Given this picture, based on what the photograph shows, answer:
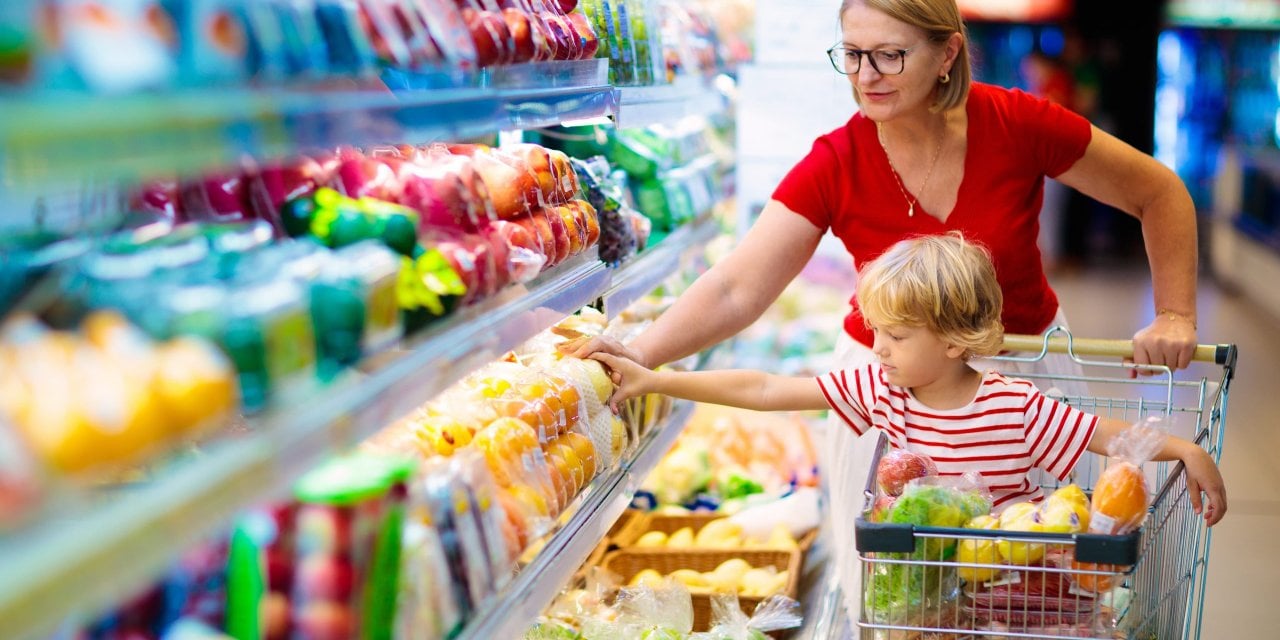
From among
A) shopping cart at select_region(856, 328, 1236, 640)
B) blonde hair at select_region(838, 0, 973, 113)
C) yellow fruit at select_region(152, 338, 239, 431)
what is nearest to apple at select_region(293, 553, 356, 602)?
yellow fruit at select_region(152, 338, 239, 431)

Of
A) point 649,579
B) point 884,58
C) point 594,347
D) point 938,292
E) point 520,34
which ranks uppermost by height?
point 520,34

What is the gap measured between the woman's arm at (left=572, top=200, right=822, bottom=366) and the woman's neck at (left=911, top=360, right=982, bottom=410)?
20.0 inches

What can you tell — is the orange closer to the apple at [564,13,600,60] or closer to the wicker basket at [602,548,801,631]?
the apple at [564,13,600,60]

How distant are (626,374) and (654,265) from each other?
0.72m

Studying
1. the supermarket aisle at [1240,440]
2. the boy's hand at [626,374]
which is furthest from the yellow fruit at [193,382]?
the supermarket aisle at [1240,440]

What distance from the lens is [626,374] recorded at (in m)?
Result: 2.49

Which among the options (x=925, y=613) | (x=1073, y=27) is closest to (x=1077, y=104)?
(x=1073, y=27)

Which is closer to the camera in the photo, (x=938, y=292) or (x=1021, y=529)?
(x=1021, y=529)

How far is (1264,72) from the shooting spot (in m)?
15.1

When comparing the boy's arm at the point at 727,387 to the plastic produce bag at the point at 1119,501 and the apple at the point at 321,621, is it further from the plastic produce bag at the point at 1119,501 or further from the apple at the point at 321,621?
the apple at the point at 321,621

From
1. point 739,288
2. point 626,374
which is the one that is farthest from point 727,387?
point 739,288

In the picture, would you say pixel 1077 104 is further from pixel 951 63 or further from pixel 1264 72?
pixel 951 63

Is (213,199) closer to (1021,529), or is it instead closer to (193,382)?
(193,382)

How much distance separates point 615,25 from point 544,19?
686 mm
